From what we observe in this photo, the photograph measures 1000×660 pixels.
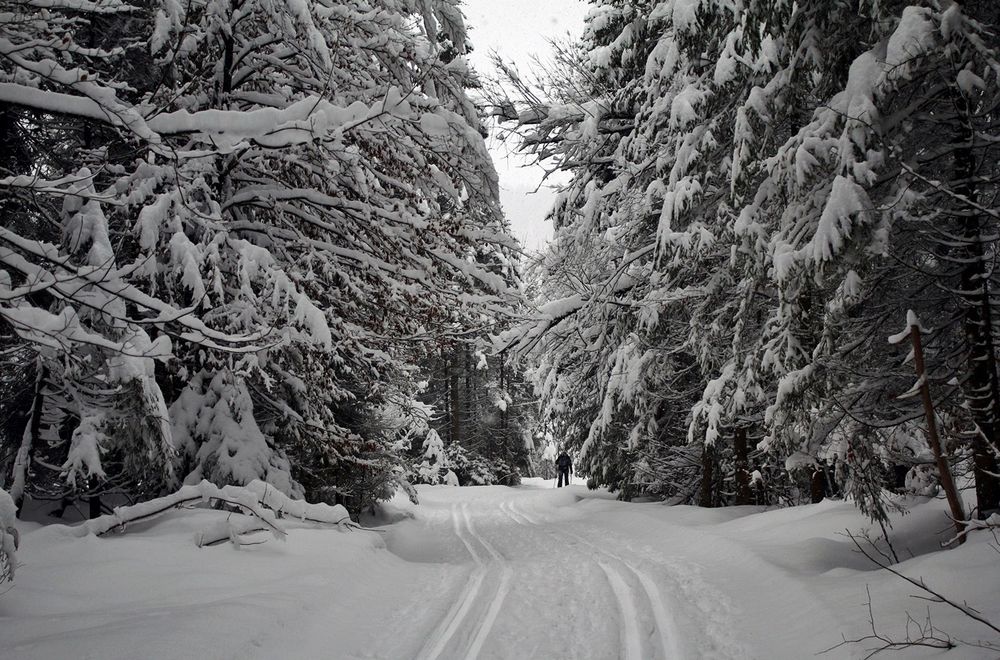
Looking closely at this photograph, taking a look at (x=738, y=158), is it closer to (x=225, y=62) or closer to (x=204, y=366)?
(x=225, y=62)

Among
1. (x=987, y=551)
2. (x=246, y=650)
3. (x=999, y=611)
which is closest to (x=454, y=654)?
(x=246, y=650)

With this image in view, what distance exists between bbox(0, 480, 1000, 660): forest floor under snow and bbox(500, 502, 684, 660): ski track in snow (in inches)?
1.1

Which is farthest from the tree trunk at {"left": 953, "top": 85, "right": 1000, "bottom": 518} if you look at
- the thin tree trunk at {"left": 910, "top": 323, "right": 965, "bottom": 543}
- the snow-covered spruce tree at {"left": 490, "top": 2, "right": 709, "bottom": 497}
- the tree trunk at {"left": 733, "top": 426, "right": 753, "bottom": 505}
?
the tree trunk at {"left": 733, "top": 426, "right": 753, "bottom": 505}

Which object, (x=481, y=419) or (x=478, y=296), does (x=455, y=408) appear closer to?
(x=481, y=419)

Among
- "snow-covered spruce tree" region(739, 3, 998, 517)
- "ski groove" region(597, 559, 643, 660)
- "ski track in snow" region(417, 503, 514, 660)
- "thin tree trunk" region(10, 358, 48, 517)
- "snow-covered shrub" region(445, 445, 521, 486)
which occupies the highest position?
"snow-covered spruce tree" region(739, 3, 998, 517)

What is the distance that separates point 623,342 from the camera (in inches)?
445

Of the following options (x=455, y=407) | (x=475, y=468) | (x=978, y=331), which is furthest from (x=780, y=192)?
(x=455, y=407)

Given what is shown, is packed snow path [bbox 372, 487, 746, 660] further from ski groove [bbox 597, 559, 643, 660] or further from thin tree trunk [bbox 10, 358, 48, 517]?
thin tree trunk [bbox 10, 358, 48, 517]

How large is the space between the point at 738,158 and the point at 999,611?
4.22 m

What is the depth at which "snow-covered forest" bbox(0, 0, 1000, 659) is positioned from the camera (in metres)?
4.27

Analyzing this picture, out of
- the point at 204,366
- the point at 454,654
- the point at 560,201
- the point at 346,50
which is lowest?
the point at 454,654

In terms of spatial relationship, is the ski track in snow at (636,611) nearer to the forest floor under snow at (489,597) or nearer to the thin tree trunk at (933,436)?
the forest floor under snow at (489,597)

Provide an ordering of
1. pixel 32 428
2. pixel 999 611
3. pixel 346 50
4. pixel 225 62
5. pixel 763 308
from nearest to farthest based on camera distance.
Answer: pixel 999 611, pixel 32 428, pixel 225 62, pixel 346 50, pixel 763 308

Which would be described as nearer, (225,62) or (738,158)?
(738,158)
